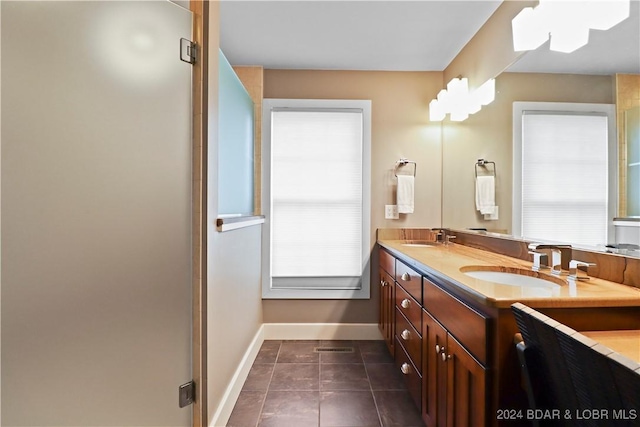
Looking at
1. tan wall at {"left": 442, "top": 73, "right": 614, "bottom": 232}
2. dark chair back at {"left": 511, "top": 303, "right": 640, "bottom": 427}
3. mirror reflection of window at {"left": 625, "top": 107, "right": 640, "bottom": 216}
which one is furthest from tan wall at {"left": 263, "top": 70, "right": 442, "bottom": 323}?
dark chair back at {"left": 511, "top": 303, "right": 640, "bottom": 427}

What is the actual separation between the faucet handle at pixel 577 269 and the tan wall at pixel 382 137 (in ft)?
4.91

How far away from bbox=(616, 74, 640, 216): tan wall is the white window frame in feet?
5.55

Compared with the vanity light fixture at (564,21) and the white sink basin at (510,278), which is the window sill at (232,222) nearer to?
the white sink basin at (510,278)

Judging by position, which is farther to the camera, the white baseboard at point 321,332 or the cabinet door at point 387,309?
the white baseboard at point 321,332

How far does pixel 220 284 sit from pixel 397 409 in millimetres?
1259

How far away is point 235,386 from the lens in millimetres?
→ 1777

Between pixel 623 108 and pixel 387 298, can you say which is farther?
pixel 387 298

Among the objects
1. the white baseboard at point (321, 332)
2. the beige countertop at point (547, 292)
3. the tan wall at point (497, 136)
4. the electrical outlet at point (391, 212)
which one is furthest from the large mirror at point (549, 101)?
the white baseboard at point (321, 332)

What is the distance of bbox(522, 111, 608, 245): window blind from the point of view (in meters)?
1.19

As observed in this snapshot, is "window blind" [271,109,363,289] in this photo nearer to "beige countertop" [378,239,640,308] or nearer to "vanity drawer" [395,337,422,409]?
"vanity drawer" [395,337,422,409]

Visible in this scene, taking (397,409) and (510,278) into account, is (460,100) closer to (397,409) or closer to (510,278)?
(510,278)

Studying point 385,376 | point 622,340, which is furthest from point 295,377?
point 622,340

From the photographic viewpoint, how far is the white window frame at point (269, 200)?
2631mm

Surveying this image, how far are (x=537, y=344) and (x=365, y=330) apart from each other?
85.3 inches
